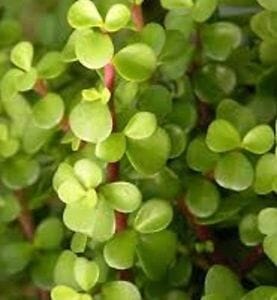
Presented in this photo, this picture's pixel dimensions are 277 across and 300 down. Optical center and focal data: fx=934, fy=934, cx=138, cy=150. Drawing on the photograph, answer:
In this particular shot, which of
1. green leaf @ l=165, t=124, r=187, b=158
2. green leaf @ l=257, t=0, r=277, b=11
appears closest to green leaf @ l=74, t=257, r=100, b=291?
green leaf @ l=165, t=124, r=187, b=158

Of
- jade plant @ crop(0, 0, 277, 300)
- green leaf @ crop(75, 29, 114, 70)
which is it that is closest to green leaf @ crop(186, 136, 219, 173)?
jade plant @ crop(0, 0, 277, 300)

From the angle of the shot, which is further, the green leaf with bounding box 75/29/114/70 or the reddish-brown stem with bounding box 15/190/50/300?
the reddish-brown stem with bounding box 15/190/50/300

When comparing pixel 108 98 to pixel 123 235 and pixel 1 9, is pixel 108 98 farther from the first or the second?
pixel 1 9

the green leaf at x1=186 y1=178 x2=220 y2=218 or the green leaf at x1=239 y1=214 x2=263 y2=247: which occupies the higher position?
the green leaf at x1=186 y1=178 x2=220 y2=218

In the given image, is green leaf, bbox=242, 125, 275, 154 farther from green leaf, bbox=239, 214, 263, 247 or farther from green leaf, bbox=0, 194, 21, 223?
green leaf, bbox=0, 194, 21, 223

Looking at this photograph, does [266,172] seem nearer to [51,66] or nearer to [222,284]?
[222,284]

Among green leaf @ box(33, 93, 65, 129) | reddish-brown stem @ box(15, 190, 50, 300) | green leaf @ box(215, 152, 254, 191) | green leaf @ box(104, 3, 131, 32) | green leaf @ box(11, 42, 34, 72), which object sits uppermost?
green leaf @ box(104, 3, 131, 32)

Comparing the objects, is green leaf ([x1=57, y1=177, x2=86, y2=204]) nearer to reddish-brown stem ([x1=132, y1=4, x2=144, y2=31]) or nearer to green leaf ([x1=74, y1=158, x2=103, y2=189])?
green leaf ([x1=74, y1=158, x2=103, y2=189])
